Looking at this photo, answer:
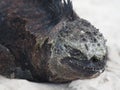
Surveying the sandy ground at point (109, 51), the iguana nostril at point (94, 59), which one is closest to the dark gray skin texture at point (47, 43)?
the iguana nostril at point (94, 59)

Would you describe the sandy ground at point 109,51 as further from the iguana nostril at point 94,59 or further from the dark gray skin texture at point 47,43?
the iguana nostril at point 94,59

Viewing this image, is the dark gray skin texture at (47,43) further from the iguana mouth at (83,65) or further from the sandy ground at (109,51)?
the sandy ground at (109,51)

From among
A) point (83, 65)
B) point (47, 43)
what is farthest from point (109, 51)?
point (47, 43)

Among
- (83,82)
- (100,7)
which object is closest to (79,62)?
(83,82)

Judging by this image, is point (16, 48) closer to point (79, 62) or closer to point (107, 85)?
point (79, 62)

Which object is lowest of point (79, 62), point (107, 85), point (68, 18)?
point (107, 85)
